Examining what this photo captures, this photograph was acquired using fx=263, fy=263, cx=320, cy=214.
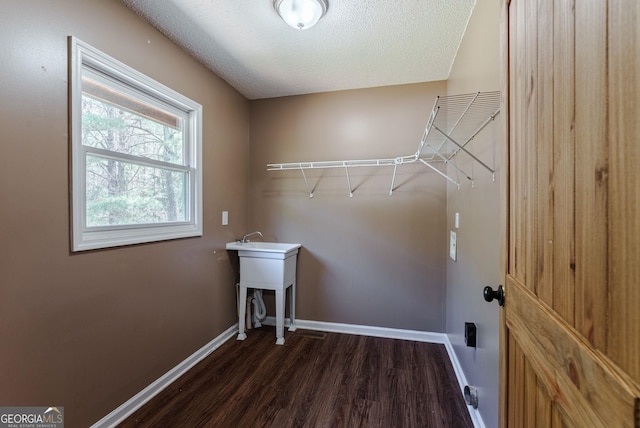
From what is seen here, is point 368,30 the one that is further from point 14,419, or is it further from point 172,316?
point 14,419

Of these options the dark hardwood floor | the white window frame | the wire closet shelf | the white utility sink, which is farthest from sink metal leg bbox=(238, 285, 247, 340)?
the wire closet shelf

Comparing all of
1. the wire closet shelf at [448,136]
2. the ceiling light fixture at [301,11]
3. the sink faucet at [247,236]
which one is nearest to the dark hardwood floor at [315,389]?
the sink faucet at [247,236]

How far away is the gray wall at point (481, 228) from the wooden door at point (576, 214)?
40cm

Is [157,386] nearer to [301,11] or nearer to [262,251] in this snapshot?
[262,251]

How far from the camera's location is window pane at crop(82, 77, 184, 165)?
1.41m

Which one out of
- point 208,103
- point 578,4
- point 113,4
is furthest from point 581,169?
point 208,103

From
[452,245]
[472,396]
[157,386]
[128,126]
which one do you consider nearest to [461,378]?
[472,396]

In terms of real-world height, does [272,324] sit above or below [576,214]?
below

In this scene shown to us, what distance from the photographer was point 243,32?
5.77 ft

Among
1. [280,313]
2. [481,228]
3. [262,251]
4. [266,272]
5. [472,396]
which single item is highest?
[481,228]

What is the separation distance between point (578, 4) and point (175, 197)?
220cm

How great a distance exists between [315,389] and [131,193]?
175 cm

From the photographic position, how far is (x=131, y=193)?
165cm

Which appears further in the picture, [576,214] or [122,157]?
[122,157]
